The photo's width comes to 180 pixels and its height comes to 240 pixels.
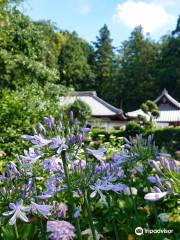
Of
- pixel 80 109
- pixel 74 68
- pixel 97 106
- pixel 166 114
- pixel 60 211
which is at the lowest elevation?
pixel 60 211

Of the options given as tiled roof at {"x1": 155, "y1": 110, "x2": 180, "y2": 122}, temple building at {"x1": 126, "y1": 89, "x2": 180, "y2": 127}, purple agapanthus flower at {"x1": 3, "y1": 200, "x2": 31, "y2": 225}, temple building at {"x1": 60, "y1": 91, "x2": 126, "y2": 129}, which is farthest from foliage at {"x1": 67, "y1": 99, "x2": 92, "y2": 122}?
purple agapanthus flower at {"x1": 3, "y1": 200, "x2": 31, "y2": 225}

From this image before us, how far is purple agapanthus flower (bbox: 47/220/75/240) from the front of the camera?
254 centimetres

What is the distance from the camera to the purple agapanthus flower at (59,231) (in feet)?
8.32

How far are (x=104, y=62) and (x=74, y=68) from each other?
12194 millimetres

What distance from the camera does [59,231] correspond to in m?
2.54

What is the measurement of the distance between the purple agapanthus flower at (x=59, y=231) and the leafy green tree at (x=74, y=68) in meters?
65.5

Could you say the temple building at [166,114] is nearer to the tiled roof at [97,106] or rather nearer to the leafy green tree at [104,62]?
the tiled roof at [97,106]

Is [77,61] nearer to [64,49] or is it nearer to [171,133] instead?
[64,49]

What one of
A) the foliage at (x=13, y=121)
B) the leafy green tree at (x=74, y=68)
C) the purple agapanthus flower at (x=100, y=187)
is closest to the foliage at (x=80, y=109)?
the leafy green tree at (x=74, y=68)

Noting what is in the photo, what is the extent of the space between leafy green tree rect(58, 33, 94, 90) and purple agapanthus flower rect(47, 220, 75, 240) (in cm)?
6550

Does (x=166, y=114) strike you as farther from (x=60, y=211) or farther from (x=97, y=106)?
(x=60, y=211)

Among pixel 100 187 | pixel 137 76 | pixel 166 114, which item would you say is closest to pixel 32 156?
pixel 100 187

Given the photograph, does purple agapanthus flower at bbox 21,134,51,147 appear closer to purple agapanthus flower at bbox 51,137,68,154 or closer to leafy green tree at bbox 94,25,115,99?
purple agapanthus flower at bbox 51,137,68,154

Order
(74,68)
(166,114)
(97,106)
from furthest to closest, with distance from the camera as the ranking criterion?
(74,68) < (97,106) < (166,114)
